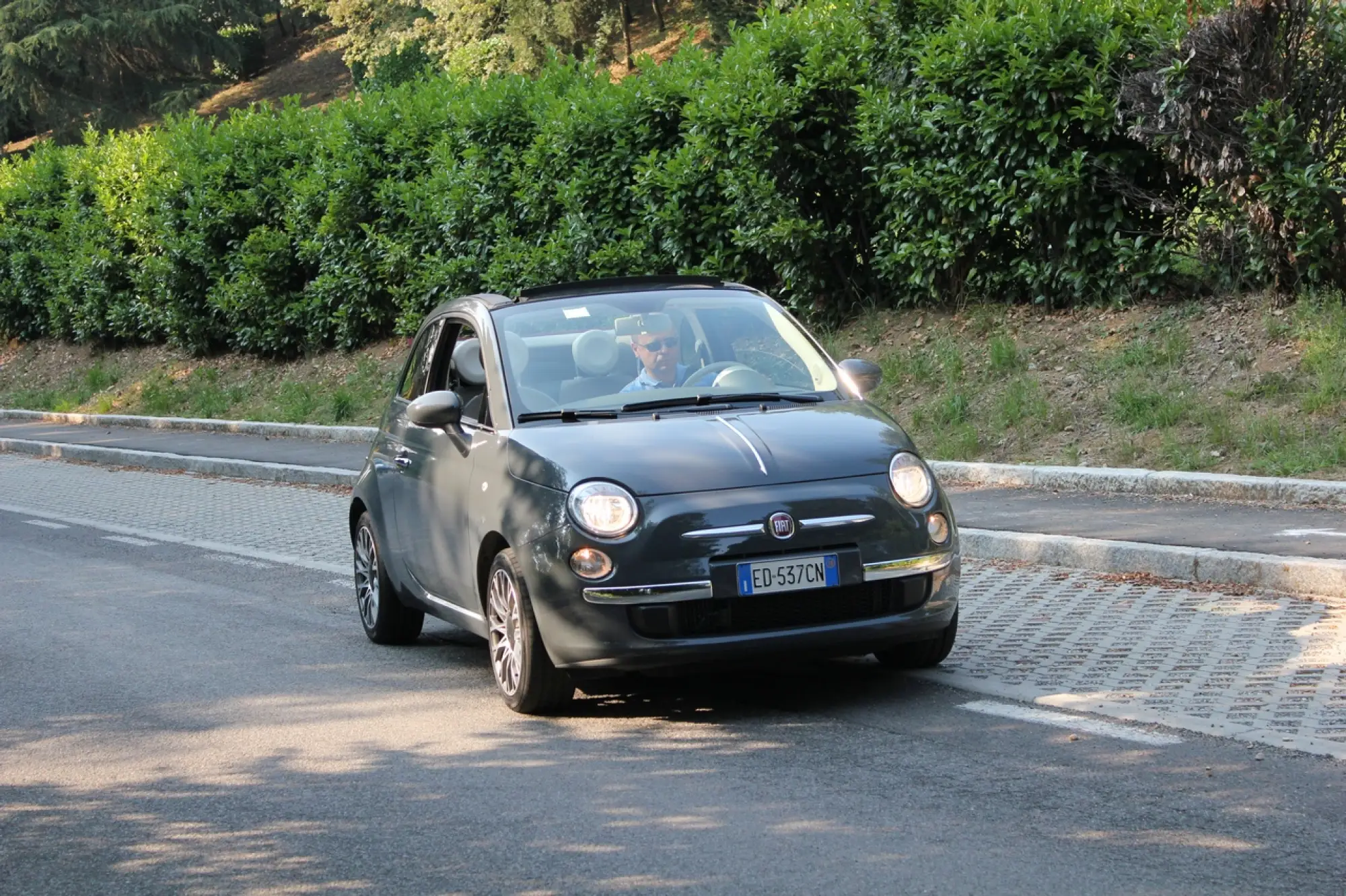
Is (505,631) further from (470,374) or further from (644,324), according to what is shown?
(644,324)

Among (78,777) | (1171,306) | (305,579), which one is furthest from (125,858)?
(1171,306)

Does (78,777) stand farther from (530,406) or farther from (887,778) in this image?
(887,778)

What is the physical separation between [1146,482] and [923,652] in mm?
4578

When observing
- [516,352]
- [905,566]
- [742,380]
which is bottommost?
[905,566]

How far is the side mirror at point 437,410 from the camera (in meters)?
7.32

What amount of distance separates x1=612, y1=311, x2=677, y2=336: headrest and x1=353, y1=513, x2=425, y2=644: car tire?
1.86 metres

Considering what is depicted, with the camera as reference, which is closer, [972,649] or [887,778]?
[887,778]

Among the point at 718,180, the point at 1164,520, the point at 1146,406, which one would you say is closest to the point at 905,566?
the point at 1164,520

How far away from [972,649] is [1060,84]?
7506mm

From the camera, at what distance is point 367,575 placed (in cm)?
891

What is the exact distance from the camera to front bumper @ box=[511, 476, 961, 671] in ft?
20.5

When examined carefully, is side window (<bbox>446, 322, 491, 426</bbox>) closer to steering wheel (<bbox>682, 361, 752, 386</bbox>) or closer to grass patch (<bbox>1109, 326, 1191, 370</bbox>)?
steering wheel (<bbox>682, 361, 752, 386</bbox>)

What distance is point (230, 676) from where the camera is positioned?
26.1 feet

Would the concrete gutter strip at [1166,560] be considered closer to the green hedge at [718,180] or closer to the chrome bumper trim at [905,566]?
the chrome bumper trim at [905,566]
